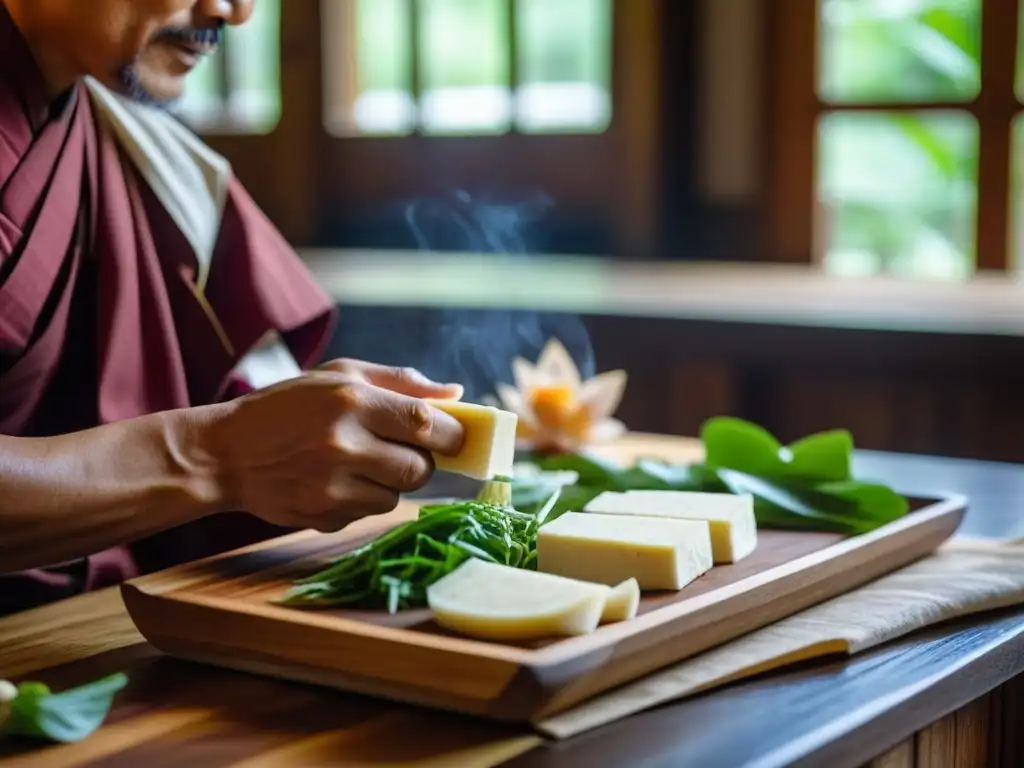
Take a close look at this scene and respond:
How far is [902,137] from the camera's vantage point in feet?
10.6

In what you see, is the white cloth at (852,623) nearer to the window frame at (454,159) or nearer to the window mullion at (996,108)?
the window mullion at (996,108)

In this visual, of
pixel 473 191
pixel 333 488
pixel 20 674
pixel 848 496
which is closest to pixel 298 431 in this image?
pixel 333 488

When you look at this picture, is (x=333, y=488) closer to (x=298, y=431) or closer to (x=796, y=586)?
(x=298, y=431)

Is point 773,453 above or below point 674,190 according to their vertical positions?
below

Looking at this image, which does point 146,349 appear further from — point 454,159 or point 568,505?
point 454,159

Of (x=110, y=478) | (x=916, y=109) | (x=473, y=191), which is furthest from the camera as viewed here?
(x=473, y=191)

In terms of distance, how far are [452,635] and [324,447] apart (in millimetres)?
218

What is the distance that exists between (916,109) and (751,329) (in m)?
0.86

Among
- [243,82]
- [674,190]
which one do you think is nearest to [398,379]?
[674,190]

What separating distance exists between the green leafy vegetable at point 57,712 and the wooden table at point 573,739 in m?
0.01

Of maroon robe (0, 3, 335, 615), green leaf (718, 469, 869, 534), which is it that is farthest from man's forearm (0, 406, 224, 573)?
green leaf (718, 469, 869, 534)

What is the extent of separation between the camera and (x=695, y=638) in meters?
1.05

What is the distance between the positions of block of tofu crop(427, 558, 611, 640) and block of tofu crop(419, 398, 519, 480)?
16 cm

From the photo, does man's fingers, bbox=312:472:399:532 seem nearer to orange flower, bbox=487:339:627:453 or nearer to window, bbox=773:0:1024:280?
orange flower, bbox=487:339:627:453
